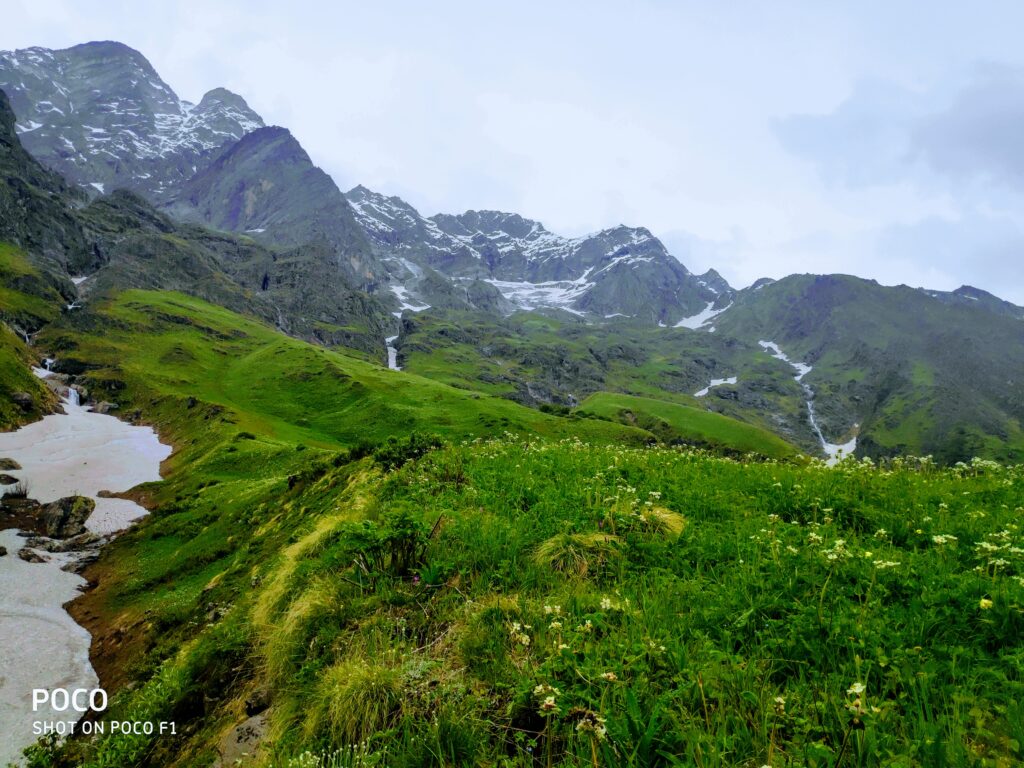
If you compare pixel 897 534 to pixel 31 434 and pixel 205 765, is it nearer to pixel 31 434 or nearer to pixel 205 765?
pixel 205 765

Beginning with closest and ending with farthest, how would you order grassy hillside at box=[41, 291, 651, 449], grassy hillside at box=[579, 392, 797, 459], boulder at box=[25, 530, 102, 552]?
boulder at box=[25, 530, 102, 552]
grassy hillside at box=[41, 291, 651, 449]
grassy hillside at box=[579, 392, 797, 459]

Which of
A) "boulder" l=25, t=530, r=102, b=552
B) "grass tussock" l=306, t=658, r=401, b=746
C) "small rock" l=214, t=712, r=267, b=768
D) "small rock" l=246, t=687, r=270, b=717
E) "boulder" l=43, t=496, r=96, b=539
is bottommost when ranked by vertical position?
"boulder" l=25, t=530, r=102, b=552

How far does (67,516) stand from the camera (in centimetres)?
3919

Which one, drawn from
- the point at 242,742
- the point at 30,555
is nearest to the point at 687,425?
the point at 30,555

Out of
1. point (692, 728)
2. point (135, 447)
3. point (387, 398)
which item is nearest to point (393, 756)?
point (692, 728)

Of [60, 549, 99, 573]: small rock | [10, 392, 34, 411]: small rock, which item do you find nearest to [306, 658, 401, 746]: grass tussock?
[60, 549, 99, 573]: small rock

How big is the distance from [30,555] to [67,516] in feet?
25.2

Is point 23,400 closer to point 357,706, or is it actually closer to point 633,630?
point 357,706

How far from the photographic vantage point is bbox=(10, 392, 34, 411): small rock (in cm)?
7675

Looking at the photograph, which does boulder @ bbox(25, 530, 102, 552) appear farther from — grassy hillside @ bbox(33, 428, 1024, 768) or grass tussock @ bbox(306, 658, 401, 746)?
grass tussock @ bbox(306, 658, 401, 746)

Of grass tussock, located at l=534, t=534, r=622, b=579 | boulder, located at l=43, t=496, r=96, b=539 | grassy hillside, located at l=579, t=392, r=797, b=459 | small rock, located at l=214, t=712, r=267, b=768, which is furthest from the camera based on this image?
grassy hillside, located at l=579, t=392, r=797, b=459

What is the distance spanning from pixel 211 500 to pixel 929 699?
45.6m

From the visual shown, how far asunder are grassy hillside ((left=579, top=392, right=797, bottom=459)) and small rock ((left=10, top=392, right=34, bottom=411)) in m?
132

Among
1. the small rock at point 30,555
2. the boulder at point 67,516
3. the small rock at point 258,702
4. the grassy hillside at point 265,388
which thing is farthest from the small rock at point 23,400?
the small rock at point 258,702
